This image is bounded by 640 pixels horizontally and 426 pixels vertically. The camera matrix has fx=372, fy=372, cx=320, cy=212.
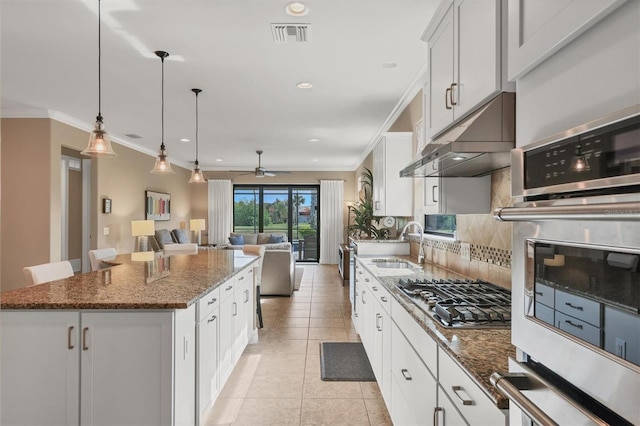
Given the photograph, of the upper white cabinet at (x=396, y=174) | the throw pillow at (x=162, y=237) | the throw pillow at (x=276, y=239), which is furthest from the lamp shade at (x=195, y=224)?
the upper white cabinet at (x=396, y=174)

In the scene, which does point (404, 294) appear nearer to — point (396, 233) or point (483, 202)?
point (483, 202)

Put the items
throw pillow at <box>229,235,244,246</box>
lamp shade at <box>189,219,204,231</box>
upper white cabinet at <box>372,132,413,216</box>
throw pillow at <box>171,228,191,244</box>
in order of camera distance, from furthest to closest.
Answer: throw pillow at <box>229,235,244,246</box>
lamp shade at <box>189,219,204,231</box>
throw pillow at <box>171,228,191,244</box>
upper white cabinet at <box>372,132,413,216</box>

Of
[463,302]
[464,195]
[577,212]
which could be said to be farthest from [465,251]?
[577,212]

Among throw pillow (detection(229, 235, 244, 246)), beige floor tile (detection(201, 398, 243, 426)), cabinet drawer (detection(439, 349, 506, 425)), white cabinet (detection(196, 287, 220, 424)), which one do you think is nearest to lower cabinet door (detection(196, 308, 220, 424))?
white cabinet (detection(196, 287, 220, 424))

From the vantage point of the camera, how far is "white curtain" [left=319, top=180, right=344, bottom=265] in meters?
10.3

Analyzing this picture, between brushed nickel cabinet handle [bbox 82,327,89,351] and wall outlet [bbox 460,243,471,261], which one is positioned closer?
brushed nickel cabinet handle [bbox 82,327,89,351]

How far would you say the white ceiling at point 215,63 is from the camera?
2.55m

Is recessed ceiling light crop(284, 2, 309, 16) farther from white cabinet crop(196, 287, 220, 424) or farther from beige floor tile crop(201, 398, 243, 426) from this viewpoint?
beige floor tile crop(201, 398, 243, 426)

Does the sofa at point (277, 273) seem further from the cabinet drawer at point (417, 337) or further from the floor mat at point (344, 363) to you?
the cabinet drawer at point (417, 337)

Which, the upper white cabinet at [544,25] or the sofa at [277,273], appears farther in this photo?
the sofa at [277,273]

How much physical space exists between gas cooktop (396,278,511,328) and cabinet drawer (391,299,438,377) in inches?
3.2

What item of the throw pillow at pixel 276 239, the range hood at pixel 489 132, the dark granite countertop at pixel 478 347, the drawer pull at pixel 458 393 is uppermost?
the range hood at pixel 489 132

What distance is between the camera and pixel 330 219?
10336 millimetres

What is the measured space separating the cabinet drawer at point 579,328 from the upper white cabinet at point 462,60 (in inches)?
41.8
